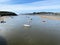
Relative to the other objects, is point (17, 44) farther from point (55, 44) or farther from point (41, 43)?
→ point (55, 44)

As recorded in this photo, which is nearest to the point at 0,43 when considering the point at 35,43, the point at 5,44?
the point at 5,44

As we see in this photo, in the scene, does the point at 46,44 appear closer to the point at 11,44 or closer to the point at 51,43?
the point at 51,43

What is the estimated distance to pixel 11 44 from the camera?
523 inches

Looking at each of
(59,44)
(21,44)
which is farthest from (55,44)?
(21,44)

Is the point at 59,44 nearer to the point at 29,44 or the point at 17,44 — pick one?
the point at 29,44

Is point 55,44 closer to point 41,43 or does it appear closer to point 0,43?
point 41,43

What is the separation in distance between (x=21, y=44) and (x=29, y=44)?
0.57 meters

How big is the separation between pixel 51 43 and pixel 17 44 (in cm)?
245

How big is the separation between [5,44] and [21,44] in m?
1.11

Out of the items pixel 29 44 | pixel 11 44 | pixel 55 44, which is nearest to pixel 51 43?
pixel 55 44

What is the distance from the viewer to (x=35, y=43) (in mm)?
13648

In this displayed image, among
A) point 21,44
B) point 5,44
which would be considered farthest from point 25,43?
point 5,44

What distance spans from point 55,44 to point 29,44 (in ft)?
5.99

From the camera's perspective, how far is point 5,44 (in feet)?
43.6
